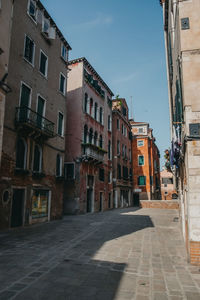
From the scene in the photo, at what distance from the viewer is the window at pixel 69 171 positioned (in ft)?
64.9

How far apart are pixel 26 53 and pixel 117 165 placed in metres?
18.5

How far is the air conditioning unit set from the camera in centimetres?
594

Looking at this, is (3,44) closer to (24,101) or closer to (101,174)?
(24,101)

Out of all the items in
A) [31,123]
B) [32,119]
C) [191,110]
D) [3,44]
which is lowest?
[191,110]

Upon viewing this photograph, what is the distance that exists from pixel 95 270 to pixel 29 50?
1321 centimetres

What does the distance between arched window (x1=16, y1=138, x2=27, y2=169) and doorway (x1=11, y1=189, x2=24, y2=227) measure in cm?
141

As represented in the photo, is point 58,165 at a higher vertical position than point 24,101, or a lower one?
lower

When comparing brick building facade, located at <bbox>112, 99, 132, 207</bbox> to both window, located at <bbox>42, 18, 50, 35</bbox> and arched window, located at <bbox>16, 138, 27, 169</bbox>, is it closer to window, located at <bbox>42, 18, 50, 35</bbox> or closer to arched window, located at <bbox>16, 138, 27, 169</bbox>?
window, located at <bbox>42, 18, 50, 35</bbox>

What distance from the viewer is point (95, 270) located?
17.7 feet

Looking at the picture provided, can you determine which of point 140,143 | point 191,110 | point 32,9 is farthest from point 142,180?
point 191,110

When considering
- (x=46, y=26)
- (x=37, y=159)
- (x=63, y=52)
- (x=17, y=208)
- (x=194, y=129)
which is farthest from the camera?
(x=63, y=52)

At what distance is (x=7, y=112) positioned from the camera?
457 inches

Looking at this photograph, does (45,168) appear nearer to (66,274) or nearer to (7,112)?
(7,112)

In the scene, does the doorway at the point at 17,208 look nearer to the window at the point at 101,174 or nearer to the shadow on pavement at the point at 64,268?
the shadow on pavement at the point at 64,268
